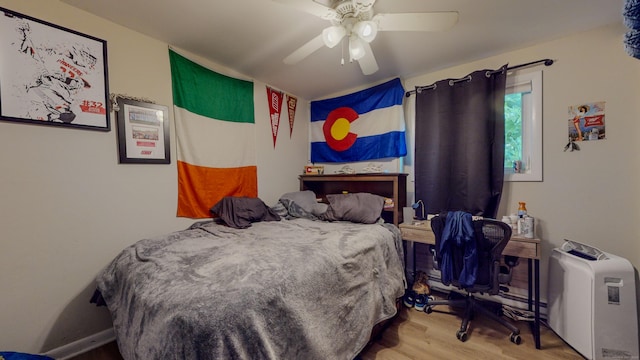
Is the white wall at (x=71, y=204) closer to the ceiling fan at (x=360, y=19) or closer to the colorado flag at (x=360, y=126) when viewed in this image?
the ceiling fan at (x=360, y=19)

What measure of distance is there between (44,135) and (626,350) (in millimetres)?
3955

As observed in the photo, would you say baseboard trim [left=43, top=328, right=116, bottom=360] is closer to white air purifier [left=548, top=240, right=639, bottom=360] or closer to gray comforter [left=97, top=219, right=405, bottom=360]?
gray comforter [left=97, top=219, right=405, bottom=360]

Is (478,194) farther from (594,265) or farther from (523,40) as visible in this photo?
(523,40)

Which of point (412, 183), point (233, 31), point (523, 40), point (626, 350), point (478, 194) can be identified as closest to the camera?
point (626, 350)

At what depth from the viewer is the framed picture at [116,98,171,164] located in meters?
1.84

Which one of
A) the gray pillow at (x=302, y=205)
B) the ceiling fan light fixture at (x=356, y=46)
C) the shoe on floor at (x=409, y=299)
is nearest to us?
the ceiling fan light fixture at (x=356, y=46)

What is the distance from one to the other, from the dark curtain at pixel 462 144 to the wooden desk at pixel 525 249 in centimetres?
42

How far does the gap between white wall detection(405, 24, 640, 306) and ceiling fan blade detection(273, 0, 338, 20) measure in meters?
1.90

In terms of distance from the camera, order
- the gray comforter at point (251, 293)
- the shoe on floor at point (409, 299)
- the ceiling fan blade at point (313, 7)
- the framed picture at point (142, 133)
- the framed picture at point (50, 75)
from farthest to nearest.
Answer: the shoe on floor at point (409, 299) → the framed picture at point (142, 133) → the framed picture at point (50, 75) → the ceiling fan blade at point (313, 7) → the gray comforter at point (251, 293)

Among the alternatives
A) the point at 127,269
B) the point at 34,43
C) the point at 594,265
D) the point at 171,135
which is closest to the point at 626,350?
the point at 594,265

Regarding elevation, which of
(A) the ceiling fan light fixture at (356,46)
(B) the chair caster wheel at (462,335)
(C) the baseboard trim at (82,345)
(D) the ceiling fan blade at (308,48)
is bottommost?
(B) the chair caster wheel at (462,335)

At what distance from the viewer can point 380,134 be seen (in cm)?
288

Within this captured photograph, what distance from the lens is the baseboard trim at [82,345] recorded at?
1562 mm

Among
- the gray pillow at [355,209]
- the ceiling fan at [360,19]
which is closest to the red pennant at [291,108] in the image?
the gray pillow at [355,209]
